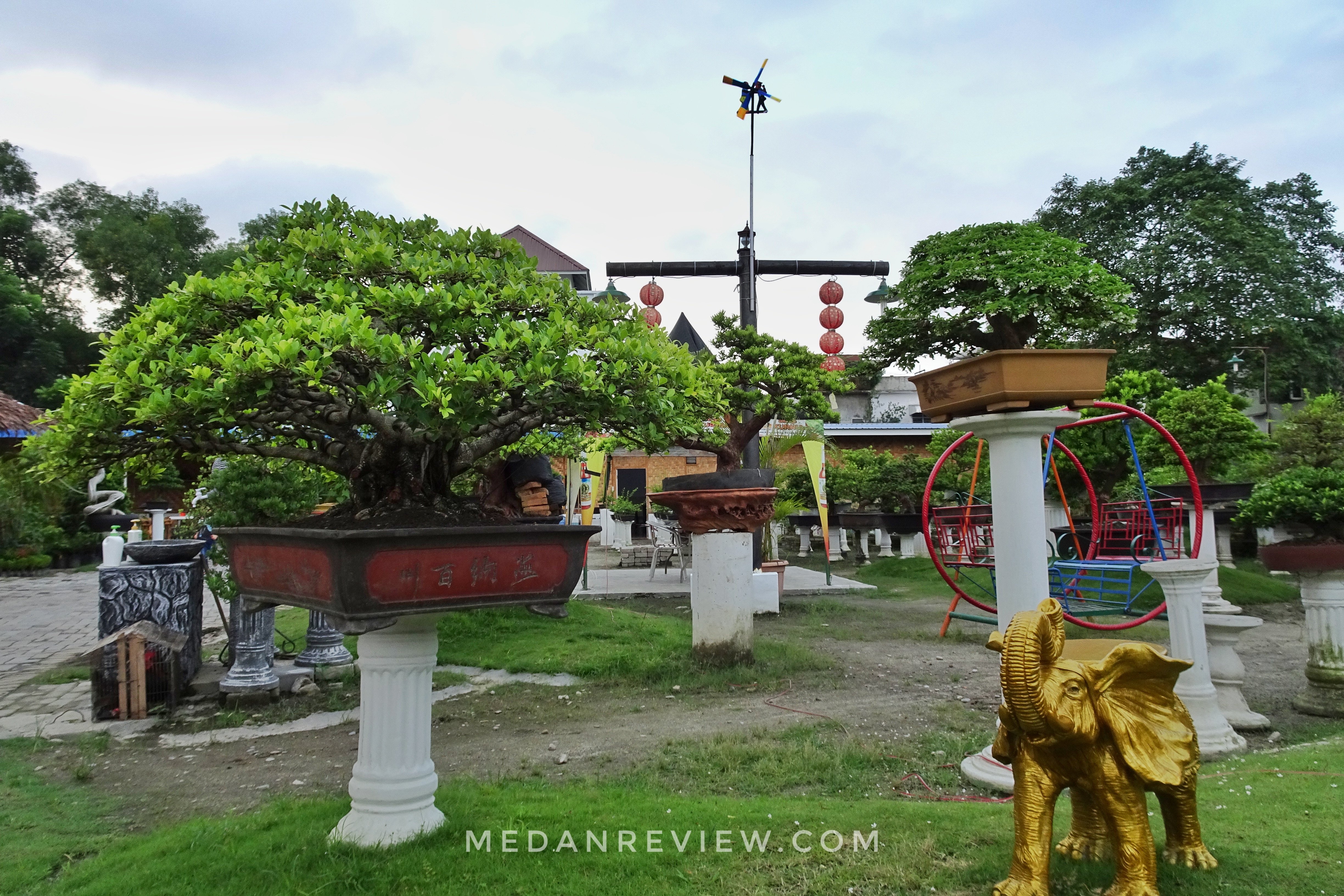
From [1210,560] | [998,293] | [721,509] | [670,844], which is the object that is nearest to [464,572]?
[670,844]

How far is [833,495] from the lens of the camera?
1527 centimetres

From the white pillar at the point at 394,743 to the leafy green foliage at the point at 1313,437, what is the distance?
36.3 ft

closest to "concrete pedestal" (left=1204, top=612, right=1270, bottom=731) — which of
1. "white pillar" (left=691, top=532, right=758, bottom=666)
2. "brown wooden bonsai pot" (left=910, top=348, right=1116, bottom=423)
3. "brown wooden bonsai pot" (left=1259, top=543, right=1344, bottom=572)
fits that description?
"brown wooden bonsai pot" (left=1259, top=543, right=1344, bottom=572)

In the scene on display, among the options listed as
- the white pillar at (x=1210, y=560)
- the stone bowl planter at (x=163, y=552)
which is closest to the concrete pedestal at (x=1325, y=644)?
the white pillar at (x=1210, y=560)

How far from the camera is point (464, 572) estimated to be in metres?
2.51

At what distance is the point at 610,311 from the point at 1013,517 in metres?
2.10

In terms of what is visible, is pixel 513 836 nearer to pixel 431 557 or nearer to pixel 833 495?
pixel 431 557

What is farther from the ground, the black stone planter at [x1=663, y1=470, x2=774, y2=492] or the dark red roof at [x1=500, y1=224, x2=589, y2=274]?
the dark red roof at [x1=500, y1=224, x2=589, y2=274]

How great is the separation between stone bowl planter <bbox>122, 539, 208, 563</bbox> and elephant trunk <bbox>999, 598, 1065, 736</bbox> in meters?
5.88

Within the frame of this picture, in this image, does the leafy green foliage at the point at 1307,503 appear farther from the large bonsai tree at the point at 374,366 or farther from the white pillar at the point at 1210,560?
the large bonsai tree at the point at 374,366

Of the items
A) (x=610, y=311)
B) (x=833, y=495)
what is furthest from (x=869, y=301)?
(x=610, y=311)

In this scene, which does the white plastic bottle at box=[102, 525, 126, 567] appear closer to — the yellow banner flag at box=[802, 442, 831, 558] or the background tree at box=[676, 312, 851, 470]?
the background tree at box=[676, 312, 851, 470]

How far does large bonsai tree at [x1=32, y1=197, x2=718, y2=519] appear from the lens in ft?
7.32

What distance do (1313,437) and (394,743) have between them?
12567 mm
